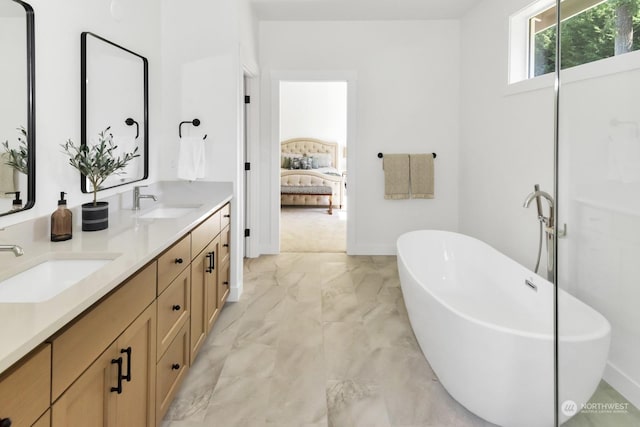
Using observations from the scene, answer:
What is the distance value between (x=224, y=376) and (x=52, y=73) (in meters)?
1.69

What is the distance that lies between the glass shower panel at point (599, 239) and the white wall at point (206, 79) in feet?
8.56

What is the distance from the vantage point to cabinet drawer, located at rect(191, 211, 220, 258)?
2268 mm

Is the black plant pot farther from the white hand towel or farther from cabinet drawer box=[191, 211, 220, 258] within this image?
the white hand towel

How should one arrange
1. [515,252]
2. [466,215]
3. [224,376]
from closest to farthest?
[224,376]
[515,252]
[466,215]

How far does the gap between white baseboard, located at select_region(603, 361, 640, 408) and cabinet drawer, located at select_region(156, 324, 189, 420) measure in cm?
150

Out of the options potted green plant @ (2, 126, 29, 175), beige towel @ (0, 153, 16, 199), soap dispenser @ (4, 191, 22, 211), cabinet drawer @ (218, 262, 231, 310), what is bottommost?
cabinet drawer @ (218, 262, 231, 310)

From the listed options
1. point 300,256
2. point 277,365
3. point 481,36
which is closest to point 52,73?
point 277,365

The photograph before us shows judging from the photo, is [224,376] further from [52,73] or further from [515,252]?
[515,252]

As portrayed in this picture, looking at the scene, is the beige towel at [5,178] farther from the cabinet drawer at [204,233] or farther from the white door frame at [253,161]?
the white door frame at [253,161]

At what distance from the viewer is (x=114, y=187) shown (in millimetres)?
2627

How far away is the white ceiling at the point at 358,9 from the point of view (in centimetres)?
413

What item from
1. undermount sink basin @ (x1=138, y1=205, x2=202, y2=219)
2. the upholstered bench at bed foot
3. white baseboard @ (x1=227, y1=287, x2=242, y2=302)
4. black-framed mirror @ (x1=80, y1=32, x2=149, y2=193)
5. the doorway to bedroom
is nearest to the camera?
black-framed mirror @ (x1=80, y1=32, x2=149, y2=193)

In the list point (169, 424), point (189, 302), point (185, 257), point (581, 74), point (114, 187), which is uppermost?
point (581, 74)

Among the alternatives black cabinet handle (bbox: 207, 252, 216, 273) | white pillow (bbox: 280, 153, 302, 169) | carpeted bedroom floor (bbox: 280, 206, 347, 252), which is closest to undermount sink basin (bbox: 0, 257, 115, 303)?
black cabinet handle (bbox: 207, 252, 216, 273)
